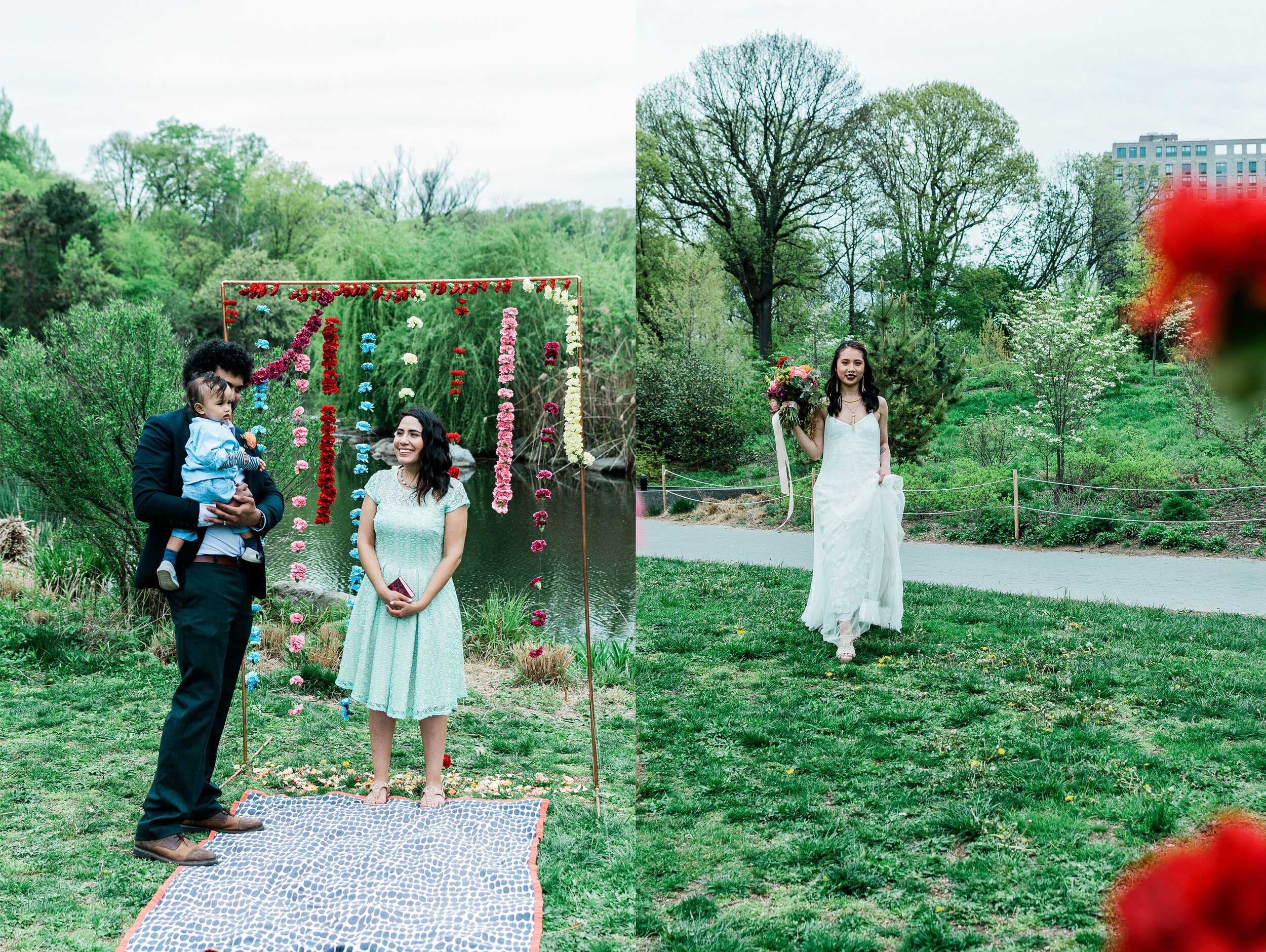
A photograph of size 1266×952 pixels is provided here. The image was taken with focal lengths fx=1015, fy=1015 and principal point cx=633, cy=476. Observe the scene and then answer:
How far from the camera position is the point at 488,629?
292 inches

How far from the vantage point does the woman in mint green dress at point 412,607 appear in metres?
4.16

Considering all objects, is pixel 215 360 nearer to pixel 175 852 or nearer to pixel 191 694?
pixel 191 694

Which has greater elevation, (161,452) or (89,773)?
(161,452)

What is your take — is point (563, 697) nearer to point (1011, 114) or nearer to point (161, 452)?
point (161, 452)

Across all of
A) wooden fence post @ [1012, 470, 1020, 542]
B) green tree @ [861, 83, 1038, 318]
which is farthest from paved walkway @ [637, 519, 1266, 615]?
green tree @ [861, 83, 1038, 318]

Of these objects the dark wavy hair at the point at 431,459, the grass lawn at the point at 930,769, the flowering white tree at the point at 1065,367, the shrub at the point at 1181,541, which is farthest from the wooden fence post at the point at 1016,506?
the dark wavy hair at the point at 431,459

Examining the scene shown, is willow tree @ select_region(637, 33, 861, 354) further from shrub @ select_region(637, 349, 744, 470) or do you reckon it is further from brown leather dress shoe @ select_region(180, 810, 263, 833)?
brown leather dress shoe @ select_region(180, 810, 263, 833)

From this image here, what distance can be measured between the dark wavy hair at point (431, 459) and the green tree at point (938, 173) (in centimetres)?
1352

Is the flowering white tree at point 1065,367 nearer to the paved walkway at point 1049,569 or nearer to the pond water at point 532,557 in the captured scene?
the paved walkway at point 1049,569

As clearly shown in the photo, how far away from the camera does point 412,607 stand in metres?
4.12

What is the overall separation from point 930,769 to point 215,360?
3.24m

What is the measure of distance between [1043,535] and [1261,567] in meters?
2.06

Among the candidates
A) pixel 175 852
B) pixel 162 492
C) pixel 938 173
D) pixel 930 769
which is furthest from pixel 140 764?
pixel 938 173

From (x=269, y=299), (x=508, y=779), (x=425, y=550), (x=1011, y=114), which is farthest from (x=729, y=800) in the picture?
(x=269, y=299)
